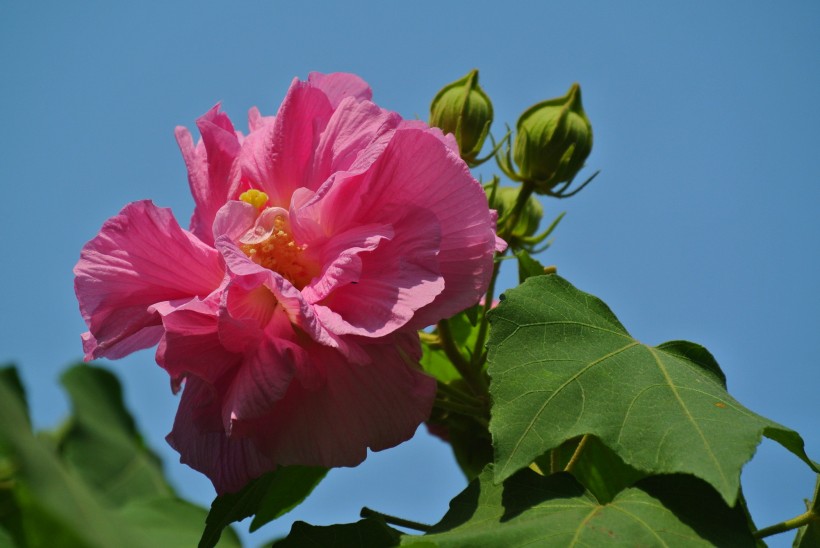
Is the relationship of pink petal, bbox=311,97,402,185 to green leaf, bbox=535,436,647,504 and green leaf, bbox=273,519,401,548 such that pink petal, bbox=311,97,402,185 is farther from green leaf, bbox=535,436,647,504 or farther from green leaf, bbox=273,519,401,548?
green leaf, bbox=535,436,647,504

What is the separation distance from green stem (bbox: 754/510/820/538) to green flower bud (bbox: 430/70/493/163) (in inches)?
30.7

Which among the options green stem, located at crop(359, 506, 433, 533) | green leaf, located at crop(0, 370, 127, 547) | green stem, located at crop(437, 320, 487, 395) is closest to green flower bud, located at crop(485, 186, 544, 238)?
green stem, located at crop(437, 320, 487, 395)

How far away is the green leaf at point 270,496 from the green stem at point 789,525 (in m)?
0.67

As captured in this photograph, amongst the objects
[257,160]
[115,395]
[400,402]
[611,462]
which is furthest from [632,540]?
[115,395]

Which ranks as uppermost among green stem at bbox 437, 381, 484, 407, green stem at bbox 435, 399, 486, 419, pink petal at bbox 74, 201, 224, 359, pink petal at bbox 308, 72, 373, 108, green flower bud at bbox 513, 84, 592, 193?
green flower bud at bbox 513, 84, 592, 193

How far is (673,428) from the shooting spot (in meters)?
1.01

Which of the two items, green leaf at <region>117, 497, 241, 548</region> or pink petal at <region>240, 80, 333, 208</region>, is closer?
pink petal at <region>240, 80, 333, 208</region>

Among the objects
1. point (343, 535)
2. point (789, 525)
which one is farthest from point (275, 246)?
point (789, 525)

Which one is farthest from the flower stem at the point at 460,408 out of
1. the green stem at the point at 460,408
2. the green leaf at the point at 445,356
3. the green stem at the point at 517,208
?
the green stem at the point at 517,208

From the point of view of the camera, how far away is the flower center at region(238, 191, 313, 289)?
1167mm

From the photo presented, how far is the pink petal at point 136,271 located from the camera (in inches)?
43.9

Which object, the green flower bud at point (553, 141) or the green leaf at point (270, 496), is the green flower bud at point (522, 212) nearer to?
the green flower bud at point (553, 141)

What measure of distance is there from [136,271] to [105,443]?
0.40m

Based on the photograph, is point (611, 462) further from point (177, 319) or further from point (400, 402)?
point (177, 319)
